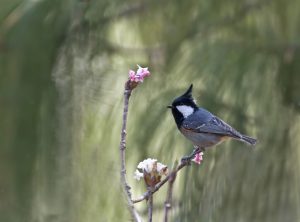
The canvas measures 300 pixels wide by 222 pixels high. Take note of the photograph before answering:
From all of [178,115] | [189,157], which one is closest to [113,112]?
[178,115]

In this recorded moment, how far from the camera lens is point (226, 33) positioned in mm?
1073

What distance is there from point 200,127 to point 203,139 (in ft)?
0.07

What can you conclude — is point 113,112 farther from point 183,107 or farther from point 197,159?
point 197,159

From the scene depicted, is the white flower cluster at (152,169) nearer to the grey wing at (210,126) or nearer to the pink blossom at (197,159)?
the pink blossom at (197,159)

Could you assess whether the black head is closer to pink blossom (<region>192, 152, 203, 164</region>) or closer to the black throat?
the black throat

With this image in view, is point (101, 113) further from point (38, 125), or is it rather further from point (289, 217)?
point (289, 217)

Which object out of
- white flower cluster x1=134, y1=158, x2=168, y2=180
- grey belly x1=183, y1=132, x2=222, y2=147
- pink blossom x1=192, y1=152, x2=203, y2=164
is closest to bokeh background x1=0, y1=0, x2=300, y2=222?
grey belly x1=183, y1=132, x2=222, y2=147

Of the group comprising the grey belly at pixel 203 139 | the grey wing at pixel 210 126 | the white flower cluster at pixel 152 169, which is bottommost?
the white flower cluster at pixel 152 169

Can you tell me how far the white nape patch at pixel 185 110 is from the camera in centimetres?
87

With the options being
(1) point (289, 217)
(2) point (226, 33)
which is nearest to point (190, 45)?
(2) point (226, 33)

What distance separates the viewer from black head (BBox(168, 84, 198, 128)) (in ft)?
2.76

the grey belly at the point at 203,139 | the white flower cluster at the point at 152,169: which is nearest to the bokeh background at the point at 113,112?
the grey belly at the point at 203,139

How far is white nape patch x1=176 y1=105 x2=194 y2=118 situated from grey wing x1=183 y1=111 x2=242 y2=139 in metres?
0.01

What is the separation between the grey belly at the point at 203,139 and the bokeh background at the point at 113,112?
63mm
